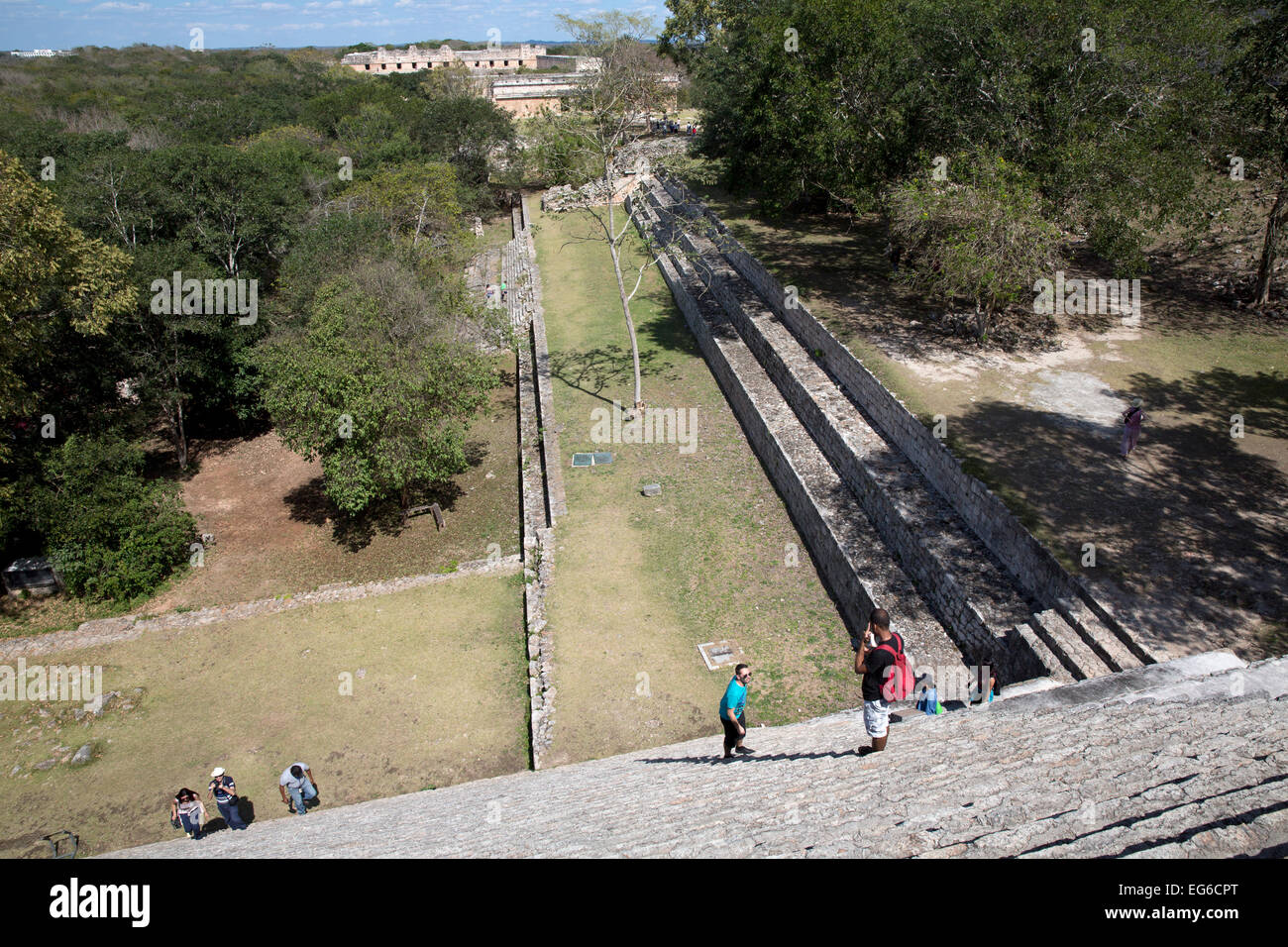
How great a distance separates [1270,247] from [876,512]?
37.1 ft

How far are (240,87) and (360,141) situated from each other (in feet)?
95.2

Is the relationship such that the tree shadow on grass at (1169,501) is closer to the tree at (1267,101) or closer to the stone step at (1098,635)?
the stone step at (1098,635)

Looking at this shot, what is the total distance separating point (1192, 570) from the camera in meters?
9.33

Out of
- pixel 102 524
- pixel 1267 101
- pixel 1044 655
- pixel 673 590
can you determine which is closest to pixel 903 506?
pixel 1044 655

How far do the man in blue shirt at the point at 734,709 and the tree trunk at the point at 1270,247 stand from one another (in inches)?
658

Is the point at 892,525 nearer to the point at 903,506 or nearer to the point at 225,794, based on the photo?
the point at 903,506

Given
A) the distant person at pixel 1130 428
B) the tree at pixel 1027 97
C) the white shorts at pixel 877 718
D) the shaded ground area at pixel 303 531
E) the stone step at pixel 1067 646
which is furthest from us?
the tree at pixel 1027 97

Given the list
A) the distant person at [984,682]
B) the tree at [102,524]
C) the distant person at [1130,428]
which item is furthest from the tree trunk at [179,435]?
the distant person at [1130,428]

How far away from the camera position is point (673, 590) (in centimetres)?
1271

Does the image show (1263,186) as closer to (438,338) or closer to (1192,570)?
(1192,570)

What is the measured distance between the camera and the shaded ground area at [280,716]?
9.62 m

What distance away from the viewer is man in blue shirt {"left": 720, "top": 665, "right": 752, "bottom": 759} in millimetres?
7086

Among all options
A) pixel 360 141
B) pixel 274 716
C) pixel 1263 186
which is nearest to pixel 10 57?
pixel 360 141

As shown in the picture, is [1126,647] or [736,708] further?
[1126,647]
